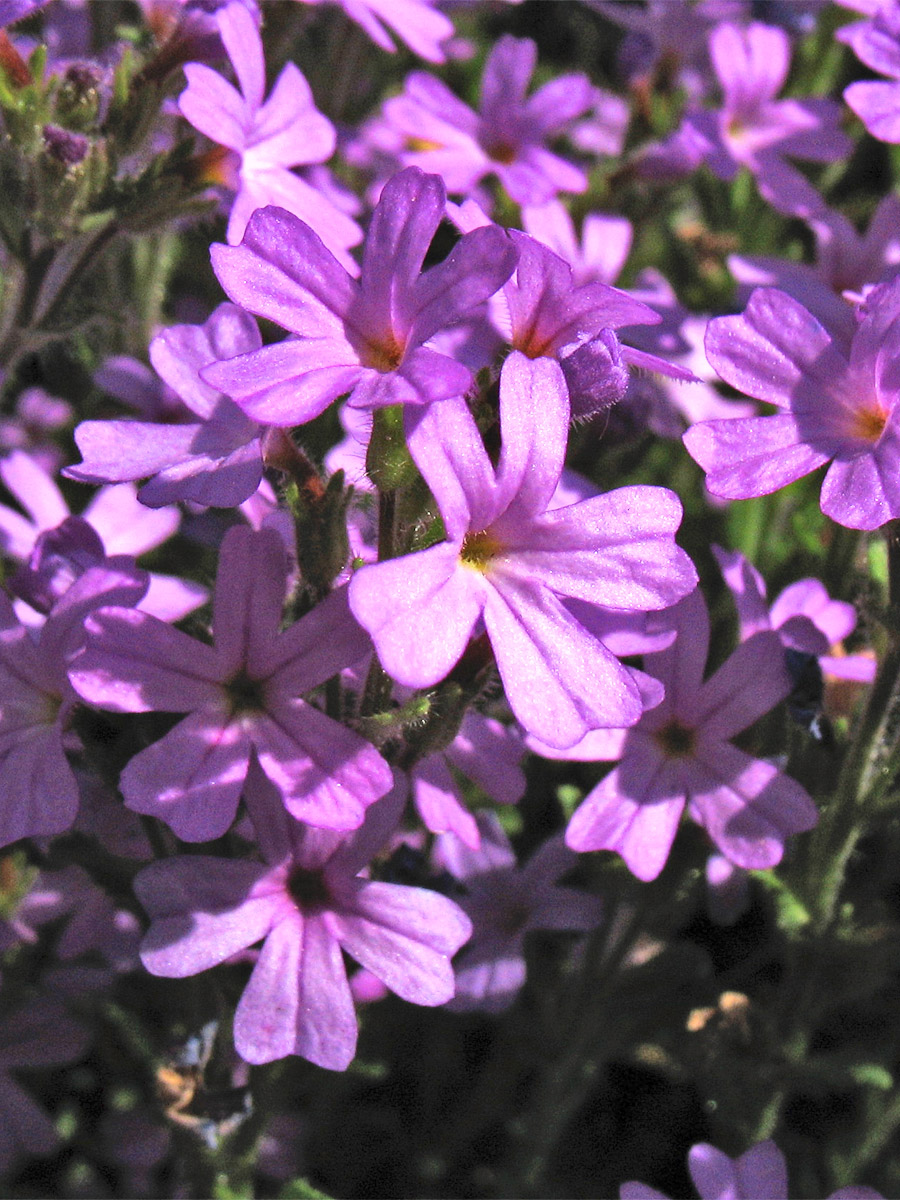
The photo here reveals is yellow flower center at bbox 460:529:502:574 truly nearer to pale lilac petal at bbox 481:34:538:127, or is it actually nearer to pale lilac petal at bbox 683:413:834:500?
pale lilac petal at bbox 683:413:834:500

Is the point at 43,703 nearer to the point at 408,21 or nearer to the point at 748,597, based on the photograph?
the point at 748,597

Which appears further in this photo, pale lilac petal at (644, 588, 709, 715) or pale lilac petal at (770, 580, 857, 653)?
pale lilac petal at (770, 580, 857, 653)

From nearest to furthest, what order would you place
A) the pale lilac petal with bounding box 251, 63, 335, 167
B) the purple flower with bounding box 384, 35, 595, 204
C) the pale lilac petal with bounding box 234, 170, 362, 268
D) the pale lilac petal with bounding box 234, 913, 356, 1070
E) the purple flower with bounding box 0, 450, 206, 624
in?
the pale lilac petal with bounding box 234, 913, 356, 1070 < the pale lilac petal with bounding box 234, 170, 362, 268 < the pale lilac petal with bounding box 251, 63, 335, 167 < the purple flower with bounding box 0, 450, 206, 624 < the purple flower with bounding box 384, 35, 595, 204

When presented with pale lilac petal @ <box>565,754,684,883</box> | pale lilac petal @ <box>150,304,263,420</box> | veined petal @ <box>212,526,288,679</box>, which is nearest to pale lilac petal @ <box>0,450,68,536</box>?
pale lilac petal @ <box>150,304,263,420</box>

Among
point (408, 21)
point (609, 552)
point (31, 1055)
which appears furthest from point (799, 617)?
point (31, 1055)

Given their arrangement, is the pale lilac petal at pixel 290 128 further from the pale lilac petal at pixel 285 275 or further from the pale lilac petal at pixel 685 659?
the pale lilac petal at pixel 685 659

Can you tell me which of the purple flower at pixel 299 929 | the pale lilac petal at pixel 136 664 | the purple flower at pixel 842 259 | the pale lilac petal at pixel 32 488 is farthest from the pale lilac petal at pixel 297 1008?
the purple flower at pixel 842 259
